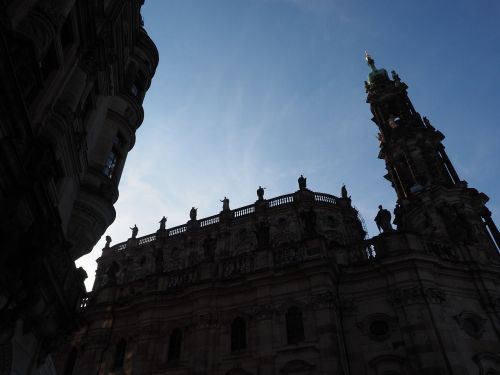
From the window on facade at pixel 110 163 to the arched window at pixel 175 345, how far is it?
1038 centimetres

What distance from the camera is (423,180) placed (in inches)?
1443

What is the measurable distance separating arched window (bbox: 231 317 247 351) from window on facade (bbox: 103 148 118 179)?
1092cm

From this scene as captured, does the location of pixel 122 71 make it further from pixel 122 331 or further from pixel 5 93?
pixel 122 331

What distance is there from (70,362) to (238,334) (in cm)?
1175

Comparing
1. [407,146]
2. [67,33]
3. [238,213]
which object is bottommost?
[67,33]

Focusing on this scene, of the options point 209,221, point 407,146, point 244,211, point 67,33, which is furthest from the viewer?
point 209,221

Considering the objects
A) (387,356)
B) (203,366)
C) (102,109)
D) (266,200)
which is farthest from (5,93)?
(266,200)

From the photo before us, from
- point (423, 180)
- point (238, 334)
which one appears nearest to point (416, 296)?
point (238, 334)

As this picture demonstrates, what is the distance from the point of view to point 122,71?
74.6ft

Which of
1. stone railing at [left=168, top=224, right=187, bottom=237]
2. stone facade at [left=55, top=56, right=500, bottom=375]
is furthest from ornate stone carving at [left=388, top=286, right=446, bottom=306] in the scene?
stone railing at [left=168, top=224, right=187, bottom=237]

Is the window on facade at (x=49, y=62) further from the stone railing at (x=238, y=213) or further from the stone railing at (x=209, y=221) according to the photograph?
the stone railing at (x=209, y=221)

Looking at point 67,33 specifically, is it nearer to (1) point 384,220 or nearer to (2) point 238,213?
(1) point 384,220

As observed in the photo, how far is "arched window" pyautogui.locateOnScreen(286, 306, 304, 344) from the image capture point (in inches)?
886

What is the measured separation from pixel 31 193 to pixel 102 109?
1012 cm
